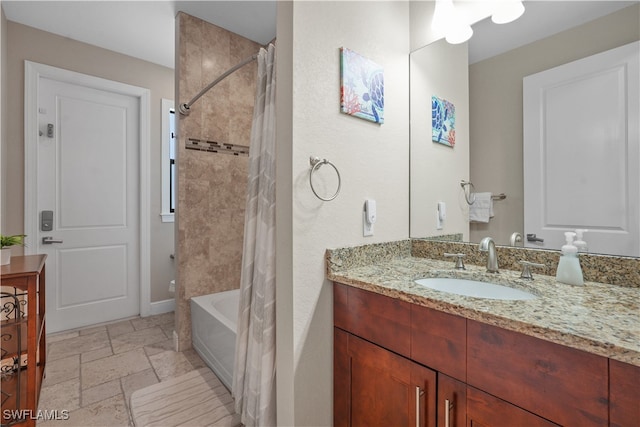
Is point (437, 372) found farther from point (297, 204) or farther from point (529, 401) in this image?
point (297, 204)

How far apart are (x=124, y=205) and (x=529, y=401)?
3396mm

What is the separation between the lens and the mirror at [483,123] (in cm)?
118

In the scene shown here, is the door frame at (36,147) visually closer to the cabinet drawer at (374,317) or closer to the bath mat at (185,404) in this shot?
→ the bath mat at (185,404)

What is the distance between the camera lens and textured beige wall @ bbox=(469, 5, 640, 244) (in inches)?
47.5

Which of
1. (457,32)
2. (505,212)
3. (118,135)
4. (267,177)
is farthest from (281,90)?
(118,135)

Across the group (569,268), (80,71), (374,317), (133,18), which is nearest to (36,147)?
(80,71)

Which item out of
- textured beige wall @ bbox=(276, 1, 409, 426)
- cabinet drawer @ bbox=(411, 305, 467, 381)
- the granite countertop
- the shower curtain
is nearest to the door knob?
the shower curtain

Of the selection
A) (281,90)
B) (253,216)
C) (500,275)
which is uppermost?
(281,90)

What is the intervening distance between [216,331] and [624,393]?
1.94m

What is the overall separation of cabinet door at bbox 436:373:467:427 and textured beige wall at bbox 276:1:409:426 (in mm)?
505

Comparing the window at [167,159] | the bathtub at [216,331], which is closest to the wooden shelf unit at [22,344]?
the bathtub at [216,331]

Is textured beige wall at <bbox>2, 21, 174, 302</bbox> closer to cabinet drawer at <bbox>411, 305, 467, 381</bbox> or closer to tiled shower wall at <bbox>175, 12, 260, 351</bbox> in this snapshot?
tiled shower wall at <bbox>175, 12, 260, 351</bbox>

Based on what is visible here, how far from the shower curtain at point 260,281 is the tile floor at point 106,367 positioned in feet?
2.41

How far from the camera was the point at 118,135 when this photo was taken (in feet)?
9.77
